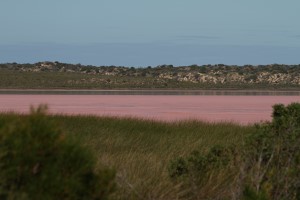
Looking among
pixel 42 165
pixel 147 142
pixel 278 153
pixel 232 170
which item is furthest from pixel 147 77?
pixel 42 165

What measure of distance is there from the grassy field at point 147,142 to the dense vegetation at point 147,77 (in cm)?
4440

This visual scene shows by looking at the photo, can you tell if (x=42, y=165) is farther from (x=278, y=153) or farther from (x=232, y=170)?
(x=232, y=170)

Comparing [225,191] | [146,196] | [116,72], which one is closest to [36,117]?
[146,196]

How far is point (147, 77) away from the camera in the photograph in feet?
242

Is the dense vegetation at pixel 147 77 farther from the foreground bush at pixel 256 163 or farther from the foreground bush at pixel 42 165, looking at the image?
the foreground bush at pixel 42 165

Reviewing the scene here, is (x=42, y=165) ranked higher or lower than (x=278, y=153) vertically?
higher

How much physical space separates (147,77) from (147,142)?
191ft

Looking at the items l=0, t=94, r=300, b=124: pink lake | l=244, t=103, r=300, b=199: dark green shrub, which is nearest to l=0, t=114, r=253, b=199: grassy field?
l=244, t=103, r=300, b=199: dark green shrub

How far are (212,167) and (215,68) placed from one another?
7537 cm

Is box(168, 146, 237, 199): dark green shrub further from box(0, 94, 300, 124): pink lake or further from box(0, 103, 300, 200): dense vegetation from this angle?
box(0, 94, 300, 124): pink lake

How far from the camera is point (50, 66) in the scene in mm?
83938

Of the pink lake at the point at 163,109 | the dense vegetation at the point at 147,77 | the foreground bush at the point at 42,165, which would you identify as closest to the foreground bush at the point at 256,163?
the foreground bush at the point at 42,165

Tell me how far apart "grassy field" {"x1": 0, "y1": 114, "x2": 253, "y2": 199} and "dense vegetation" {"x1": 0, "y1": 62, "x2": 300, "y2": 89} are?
44396 millimetres

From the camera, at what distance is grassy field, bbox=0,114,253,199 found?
9220mm
